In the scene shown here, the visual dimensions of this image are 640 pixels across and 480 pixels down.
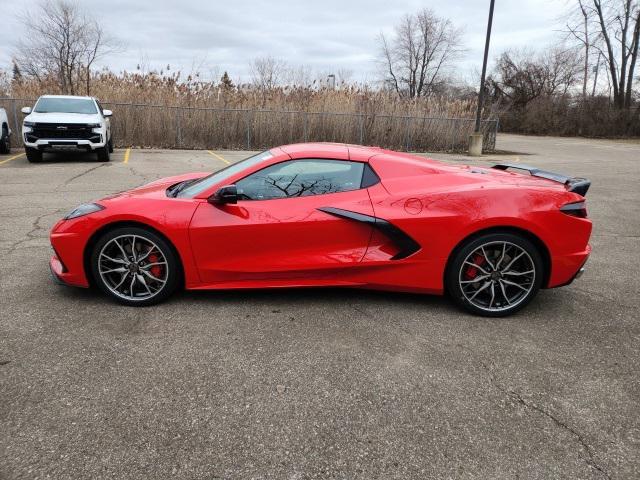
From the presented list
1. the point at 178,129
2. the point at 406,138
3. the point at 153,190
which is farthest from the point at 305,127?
the point at 153,190

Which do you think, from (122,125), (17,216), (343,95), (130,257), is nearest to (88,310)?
(130,257)

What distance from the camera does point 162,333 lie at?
10.8ft

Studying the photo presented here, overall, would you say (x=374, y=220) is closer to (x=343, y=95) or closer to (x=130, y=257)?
(x=130, y=257)

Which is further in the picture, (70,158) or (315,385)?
(70,158)

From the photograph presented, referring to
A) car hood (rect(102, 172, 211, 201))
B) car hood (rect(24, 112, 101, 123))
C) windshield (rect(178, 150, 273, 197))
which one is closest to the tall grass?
car hood (rect(24, 112, 101, 123))

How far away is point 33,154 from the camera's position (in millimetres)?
12352

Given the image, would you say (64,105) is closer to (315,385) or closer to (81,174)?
(81,174)

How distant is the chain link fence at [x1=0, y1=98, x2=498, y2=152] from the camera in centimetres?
1809

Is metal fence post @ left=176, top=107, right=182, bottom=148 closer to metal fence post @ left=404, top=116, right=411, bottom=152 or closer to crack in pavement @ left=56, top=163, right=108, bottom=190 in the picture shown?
crack in pavement @ left=56, top=163, right=108, bottom=190

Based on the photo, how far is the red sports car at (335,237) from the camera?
3578 mm

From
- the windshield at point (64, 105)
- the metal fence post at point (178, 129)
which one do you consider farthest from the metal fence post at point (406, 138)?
the windshield at point (64, 105)

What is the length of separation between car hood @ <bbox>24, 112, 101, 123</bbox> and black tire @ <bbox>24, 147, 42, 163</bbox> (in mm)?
775

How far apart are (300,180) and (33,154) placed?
1137 cm

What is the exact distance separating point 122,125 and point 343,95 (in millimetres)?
8928
